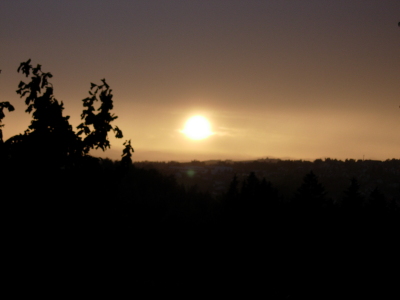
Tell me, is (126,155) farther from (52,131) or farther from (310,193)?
(310,193)

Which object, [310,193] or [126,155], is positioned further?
[310,193]

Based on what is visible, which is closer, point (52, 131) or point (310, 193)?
point (52, 131)

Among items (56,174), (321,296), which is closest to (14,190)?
(56,174)

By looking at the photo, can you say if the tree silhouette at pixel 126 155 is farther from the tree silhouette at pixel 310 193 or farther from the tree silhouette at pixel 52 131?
the tree silhouette at pixel 310 193

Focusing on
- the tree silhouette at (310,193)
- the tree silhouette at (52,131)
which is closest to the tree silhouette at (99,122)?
the tree silhouette at (52,131)

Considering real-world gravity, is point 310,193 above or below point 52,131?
below

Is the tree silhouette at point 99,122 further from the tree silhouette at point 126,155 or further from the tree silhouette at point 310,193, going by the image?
the tree silhouette at point 310,193

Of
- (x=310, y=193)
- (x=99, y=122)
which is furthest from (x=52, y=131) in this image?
(x=310, y=193)

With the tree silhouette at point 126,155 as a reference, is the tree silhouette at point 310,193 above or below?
below

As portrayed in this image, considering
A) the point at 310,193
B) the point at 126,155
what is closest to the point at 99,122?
the point at 126,155

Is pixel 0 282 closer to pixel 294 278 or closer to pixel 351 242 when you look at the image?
pixel 294 278

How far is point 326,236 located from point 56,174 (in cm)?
3987

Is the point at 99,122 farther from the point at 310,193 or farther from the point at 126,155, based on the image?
the point at 310,193

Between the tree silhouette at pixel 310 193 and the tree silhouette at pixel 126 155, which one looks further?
the tree silhouette at pixel 310 193
